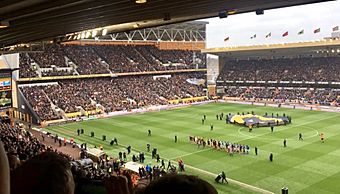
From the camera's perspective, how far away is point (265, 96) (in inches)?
2921

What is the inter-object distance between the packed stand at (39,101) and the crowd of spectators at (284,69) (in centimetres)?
4448

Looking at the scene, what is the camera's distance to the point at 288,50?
2837 inches

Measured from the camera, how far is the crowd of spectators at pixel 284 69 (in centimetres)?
7144

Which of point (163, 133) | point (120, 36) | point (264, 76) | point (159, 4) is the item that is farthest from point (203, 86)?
point (159, 4)

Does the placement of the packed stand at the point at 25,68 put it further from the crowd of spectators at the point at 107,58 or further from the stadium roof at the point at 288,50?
the stadium roof at the point at 288,50

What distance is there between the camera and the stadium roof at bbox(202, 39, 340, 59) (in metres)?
63.8

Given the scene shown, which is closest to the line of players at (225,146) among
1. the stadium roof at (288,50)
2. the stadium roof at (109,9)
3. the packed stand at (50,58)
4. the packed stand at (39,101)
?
the stadium roof at (109,9)

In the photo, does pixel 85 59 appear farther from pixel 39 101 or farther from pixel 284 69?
pixel 284 69

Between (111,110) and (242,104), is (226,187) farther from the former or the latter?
(242,104)

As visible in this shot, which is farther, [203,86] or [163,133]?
[203,86]

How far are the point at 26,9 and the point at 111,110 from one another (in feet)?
160

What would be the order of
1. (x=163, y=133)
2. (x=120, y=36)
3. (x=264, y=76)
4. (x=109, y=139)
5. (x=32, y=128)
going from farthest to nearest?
(x=264, y=76), (x=120, y=36), (x=32, y=128), (x=163, y=133), (x=109, y=139)

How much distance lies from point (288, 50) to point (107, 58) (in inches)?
1469

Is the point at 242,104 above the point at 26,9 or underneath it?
underneath
